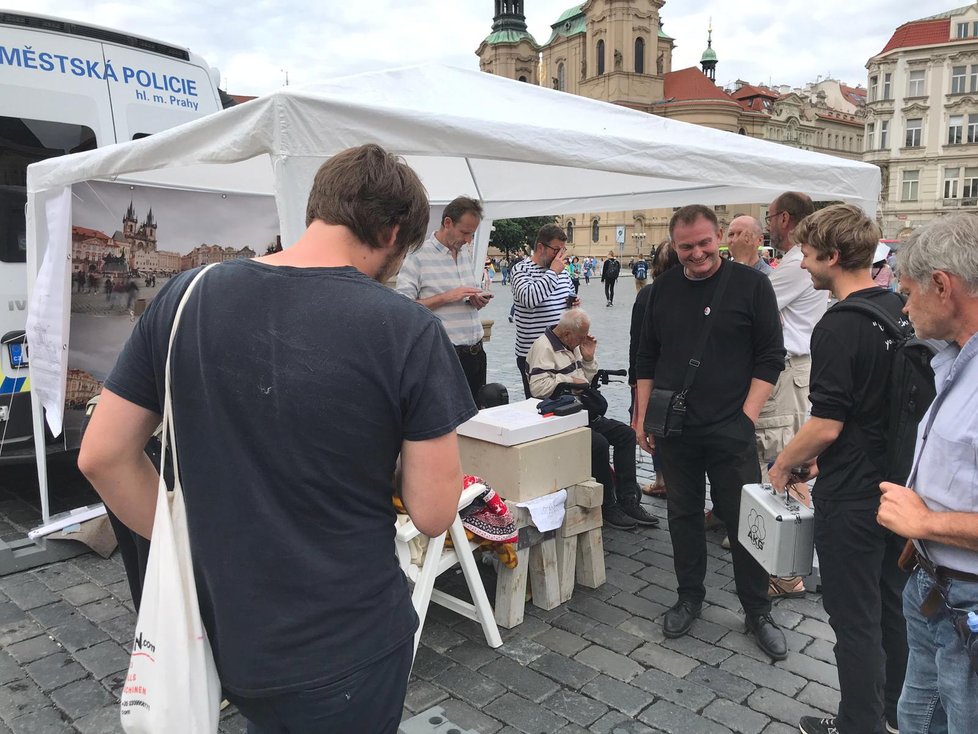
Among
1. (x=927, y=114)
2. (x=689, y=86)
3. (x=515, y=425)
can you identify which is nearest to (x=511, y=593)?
(x=515, y=425)

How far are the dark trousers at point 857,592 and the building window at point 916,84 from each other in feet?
237

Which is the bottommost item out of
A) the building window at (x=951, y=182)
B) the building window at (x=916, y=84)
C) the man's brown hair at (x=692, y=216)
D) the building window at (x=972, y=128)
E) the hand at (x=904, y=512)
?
the hand at (x=904, y=512)

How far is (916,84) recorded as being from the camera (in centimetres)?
6075

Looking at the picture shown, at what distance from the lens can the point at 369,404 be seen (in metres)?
1.24

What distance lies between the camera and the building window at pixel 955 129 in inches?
2349

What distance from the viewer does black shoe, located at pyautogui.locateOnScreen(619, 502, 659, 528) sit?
4652 millimetres

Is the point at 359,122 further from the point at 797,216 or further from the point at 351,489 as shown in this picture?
the point at 797,216

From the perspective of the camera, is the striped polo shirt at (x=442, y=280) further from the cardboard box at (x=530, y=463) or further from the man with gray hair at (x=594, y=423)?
the cardboard box at (x=530, y=463)

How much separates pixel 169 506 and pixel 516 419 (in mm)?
2293

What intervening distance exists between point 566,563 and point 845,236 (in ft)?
6.77

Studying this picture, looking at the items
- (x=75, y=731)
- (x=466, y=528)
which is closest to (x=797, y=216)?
(x=466, y=528)

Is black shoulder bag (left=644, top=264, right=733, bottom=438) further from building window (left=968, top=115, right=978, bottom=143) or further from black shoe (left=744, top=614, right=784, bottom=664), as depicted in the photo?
building window (left=968, top=115, right=978, bottom=143)

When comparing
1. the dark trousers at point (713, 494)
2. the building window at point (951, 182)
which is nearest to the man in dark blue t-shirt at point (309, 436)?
the dark trousers at point (713, 494)

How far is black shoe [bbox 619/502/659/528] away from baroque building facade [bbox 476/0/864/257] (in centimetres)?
4996
